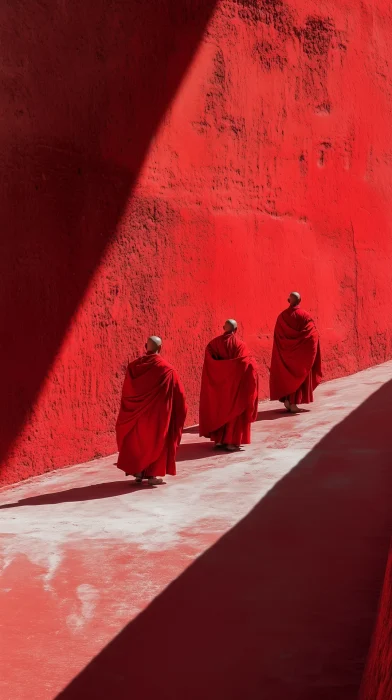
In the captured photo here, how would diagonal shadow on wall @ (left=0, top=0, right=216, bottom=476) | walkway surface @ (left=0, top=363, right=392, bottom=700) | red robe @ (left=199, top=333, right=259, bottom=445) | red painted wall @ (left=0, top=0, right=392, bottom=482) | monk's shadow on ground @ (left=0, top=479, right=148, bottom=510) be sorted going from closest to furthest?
walkway surface @ (left=0, top=363, right=392, bottom=700) < monk's shadow on ground @ (left=0, top=479, right=148, bottom=510) < diagonal shadow on wall @ (left=0, top=0, right=216, bottom=476) < red painted wall @ (left=0, top=0, right=392, bottom=482) < red robe @ (left=199, top=333, right=259, bottom=445)

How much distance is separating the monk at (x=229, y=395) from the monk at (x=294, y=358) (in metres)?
2.26

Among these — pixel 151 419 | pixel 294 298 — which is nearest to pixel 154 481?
pixel 151 419

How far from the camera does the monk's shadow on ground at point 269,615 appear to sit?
4.64 metres

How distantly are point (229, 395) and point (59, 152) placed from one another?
133 inches

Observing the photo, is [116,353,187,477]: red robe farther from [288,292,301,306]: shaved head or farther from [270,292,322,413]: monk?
[288,292,301,306]: shaved head

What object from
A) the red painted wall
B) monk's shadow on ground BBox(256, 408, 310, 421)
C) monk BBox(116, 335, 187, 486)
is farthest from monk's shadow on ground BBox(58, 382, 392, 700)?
monk's shadow on ground BBox(256, 408, 310, 421)

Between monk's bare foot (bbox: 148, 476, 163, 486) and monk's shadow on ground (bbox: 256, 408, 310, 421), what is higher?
monk's shadow on ground (bbox: 256, 408, 310, 421)

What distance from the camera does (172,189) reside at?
11727 millimetres

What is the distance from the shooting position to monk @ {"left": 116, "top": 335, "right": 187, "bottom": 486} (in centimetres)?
891

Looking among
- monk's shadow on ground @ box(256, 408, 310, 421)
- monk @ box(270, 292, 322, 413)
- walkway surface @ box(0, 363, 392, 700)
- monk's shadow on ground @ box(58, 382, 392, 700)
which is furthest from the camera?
monk @ box(270, 292, 322, 413)

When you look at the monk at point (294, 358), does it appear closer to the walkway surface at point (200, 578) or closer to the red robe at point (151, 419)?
the walkway surface at point (200, 578)

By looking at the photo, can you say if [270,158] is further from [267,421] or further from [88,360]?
[88,360]

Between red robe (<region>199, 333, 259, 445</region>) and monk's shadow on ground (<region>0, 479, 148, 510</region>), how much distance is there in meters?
1.71

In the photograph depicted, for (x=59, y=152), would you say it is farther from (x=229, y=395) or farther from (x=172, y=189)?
(x=229, y=395)
